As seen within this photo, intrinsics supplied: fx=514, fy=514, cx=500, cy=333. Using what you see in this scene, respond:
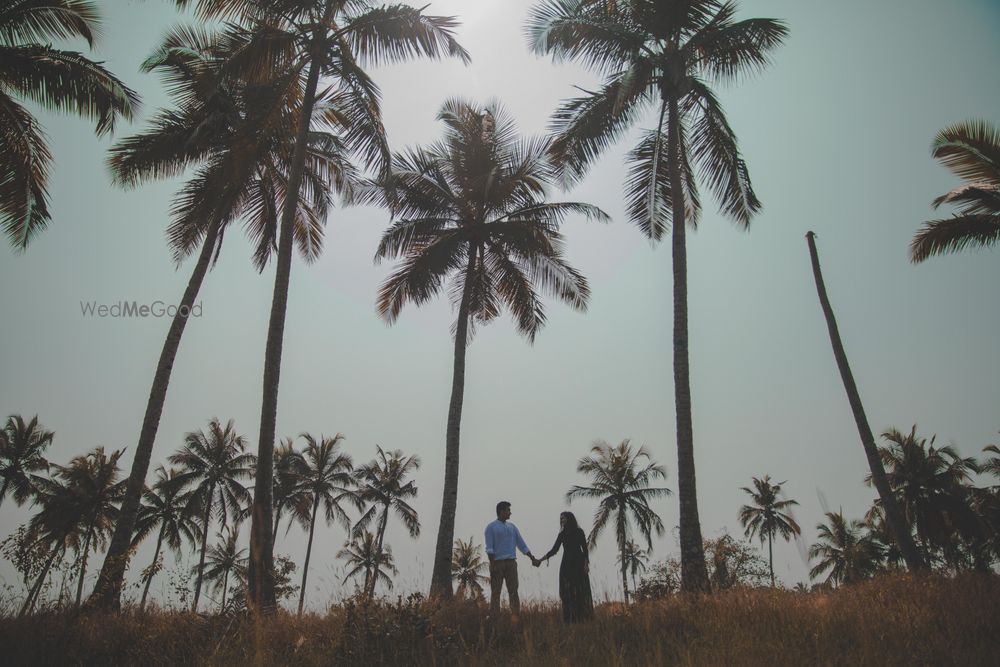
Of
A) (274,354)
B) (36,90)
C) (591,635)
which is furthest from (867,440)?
(36,90)

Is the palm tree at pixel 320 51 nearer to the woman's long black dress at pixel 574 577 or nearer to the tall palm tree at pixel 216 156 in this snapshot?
the tall palm tree at pixel 216 156

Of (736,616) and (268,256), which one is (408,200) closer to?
(268,256)

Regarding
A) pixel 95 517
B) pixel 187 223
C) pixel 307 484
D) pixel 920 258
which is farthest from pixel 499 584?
pixel 95 517

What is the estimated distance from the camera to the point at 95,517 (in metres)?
28.7

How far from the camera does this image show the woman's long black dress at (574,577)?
21.1 feet

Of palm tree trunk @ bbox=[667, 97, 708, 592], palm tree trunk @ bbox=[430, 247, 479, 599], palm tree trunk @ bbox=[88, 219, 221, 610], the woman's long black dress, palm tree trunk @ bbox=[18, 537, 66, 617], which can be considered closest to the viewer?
palm tree trunk @ bbox=[18, 537, 66, 617]

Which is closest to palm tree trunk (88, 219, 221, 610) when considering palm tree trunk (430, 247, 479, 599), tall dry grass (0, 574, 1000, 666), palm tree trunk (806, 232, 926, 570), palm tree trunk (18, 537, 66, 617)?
palm tree trunk (18, 537, 66, 617)

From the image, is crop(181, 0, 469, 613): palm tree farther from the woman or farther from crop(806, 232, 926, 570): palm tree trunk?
crop(806, 232, 926, 570): palm tree trunk

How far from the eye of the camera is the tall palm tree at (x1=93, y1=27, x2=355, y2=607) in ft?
37.2

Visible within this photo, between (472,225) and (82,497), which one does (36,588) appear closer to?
(472,225)

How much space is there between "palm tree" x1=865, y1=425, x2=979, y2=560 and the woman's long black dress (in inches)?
1176

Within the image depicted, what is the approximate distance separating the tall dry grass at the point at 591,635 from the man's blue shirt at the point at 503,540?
4.67 ft

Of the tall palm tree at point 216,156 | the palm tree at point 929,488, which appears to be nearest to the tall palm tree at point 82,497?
the tall palm tree at point 216,156

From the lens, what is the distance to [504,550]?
26.0 ft
